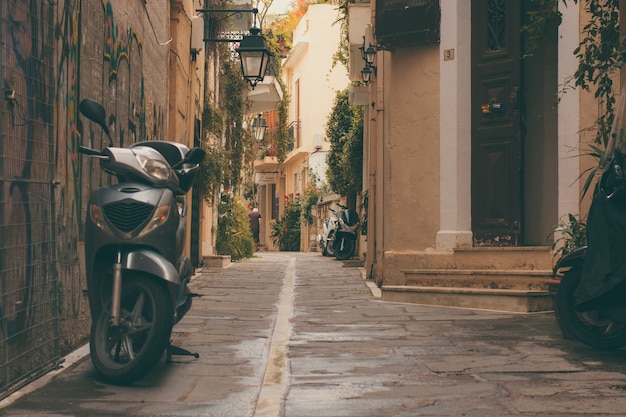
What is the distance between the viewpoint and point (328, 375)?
5.66 meters

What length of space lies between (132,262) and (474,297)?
525 centimetres

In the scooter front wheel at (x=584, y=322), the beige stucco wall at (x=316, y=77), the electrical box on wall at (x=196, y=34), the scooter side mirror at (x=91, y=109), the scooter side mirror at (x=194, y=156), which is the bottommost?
the scooter front wheel at (x=584, y=322)

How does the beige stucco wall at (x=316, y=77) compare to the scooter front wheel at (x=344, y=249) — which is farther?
the beige stucco wall at (x=316, y=77)

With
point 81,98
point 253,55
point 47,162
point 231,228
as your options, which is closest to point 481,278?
point 81,98

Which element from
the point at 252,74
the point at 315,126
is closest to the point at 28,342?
the point at 252,74

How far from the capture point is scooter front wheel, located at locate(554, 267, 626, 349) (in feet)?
21.6

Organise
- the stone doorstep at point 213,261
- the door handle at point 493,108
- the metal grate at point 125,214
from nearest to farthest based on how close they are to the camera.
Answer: the metal grate at point 125,214, the door handle at point 493,108, the stone doorstep at point 213,261

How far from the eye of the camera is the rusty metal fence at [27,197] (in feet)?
16.2

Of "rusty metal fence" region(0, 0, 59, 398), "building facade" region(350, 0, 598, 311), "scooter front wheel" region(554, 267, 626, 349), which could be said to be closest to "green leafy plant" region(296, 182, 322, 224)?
"building facade" region(350, 0, 598, 311)

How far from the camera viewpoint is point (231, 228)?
20750mm

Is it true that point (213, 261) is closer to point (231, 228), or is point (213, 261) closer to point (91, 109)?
point (231, 228)

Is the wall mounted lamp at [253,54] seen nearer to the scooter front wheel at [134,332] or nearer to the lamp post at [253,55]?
the lamp post at [253,55]

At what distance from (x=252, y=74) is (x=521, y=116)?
20.4 feet

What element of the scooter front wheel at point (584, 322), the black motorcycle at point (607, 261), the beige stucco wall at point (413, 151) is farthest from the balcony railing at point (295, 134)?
the black motorcycle at point (607, 261)
